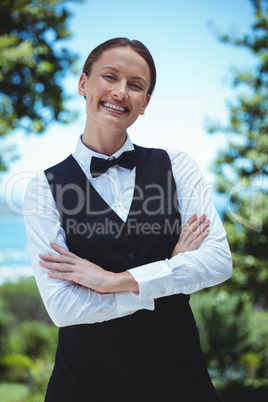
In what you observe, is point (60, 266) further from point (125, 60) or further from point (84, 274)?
point (125, 60)

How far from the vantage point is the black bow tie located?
160 cm

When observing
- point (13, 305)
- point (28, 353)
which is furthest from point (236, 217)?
point (13, 305)

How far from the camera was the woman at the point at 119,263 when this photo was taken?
1.43 meters

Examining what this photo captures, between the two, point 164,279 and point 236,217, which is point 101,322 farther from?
point 236,217

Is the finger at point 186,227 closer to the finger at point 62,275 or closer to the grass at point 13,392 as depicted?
the finger at point 62,275

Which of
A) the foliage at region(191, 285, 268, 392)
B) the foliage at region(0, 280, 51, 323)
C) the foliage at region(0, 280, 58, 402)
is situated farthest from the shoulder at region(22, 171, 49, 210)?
the foliage at region(0, 280, 51, 323)

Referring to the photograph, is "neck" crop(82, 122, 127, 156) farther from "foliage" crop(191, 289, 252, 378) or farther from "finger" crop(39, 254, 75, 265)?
"foliage" crop(191, 289, 252, 378)

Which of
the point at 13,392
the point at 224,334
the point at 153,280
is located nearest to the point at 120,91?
the point at 153,280

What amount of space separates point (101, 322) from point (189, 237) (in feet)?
1.38

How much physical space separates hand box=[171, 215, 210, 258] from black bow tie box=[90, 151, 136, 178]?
0.30 meters

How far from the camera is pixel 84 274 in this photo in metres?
1.43

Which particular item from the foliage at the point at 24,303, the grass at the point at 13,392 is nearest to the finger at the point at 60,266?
the grass at the point at 13,392

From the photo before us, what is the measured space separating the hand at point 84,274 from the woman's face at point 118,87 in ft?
1.55

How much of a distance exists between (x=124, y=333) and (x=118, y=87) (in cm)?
82
